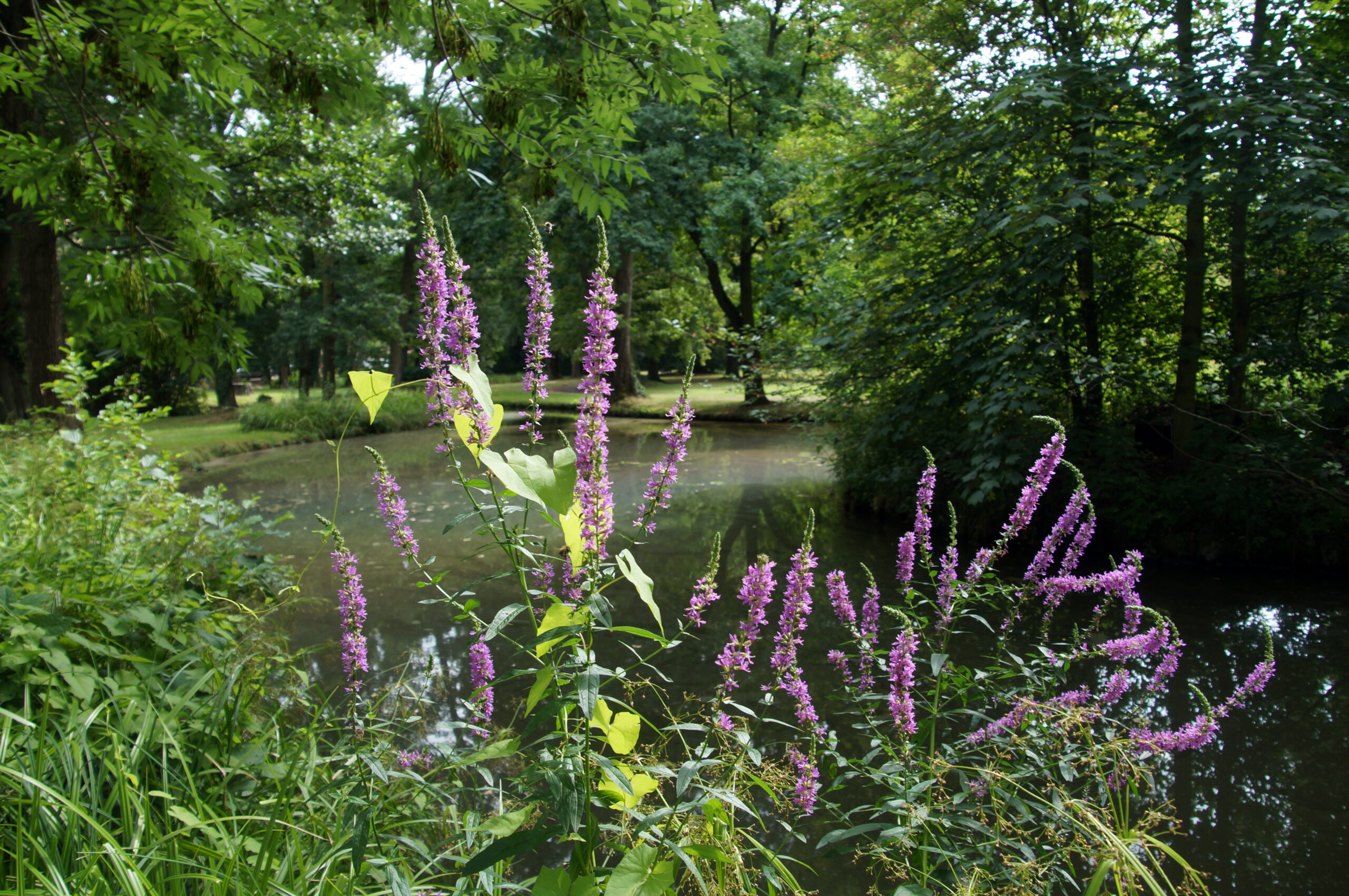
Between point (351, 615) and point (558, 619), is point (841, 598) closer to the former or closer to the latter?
point (558, 619)

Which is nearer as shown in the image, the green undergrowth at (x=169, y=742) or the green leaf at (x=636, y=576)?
the green leaf at (x=636, y=576)

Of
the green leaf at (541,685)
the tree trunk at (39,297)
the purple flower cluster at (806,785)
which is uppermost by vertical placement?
the tree trunk at (39,297)

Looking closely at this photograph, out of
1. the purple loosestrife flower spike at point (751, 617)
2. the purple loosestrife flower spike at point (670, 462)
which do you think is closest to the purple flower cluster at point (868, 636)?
the purple loosestrife flower spike at point (751, 617)

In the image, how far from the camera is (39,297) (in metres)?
6.66

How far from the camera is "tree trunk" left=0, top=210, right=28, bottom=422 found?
1004cm

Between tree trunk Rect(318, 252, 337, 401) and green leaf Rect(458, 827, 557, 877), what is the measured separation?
19.6 metres

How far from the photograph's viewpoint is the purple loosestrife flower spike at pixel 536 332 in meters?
1.61

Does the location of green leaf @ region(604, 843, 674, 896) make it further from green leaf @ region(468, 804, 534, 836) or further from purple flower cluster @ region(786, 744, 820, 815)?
purple flower cluster @ region(786, 744, 820, 815)

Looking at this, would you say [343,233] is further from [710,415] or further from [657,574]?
[657,574]

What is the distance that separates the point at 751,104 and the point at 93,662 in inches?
766

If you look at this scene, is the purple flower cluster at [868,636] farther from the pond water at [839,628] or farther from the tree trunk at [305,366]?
the tree trunk at [305,366]

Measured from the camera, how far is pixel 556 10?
9.98ft

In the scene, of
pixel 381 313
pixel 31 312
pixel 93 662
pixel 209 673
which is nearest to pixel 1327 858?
pixel 209 673

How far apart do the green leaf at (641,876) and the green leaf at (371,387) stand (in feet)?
2.69
